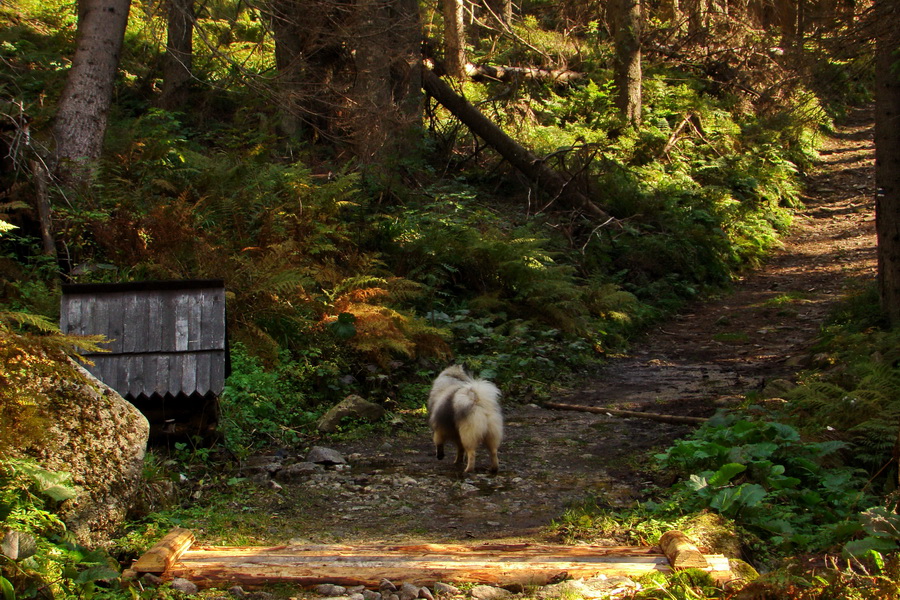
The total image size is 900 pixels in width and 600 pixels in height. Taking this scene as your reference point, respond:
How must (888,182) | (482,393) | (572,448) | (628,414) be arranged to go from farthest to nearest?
1. (888,182)
2. (628,414)
3. (572,448)
4. (482,393)

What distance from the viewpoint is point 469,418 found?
6.51 meters

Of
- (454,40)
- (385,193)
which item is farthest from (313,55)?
(454,40)

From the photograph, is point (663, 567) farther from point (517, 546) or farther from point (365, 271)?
point (365, 271)

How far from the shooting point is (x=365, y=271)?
415 inches

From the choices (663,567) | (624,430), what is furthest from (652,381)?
(663,567)

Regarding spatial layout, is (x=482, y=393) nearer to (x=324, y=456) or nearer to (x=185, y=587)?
(x=324, y=456)

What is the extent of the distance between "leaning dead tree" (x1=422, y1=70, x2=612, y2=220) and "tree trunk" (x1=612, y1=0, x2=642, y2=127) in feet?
16.3

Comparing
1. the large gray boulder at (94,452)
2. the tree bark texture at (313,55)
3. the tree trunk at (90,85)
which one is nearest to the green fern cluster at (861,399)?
the large gray boulder at (94,452)

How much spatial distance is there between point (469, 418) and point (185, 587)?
311 cm

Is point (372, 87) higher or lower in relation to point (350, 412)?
higher

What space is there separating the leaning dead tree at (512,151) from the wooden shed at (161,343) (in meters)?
10.4

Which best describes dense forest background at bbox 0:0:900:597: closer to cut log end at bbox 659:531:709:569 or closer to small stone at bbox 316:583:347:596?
cut log end at bbox 659:531:709:569

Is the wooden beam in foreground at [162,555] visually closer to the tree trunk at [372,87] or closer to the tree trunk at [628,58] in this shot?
the tree trunk at [372,87]

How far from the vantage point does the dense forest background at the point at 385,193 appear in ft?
28.5
